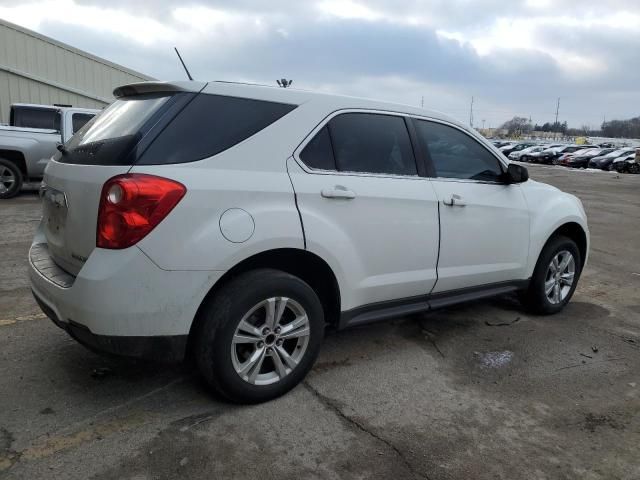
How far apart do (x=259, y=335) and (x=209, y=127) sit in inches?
45.8

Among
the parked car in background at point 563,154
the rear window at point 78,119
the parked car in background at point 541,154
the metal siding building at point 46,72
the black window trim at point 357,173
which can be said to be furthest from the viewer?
the parked car in background at point 541,154

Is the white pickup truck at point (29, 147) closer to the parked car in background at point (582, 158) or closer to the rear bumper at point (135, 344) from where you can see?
the rear bumper at point (135, 344)

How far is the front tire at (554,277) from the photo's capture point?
4.73 m

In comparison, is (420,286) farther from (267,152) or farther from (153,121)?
(153,121)

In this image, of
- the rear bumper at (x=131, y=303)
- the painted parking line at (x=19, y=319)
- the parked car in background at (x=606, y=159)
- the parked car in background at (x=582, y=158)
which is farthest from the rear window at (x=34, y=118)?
the parked car in background at (x=582, y=158)

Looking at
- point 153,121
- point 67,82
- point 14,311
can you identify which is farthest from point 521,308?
point 67,82

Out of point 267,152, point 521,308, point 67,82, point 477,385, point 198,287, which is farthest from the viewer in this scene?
point 67,82

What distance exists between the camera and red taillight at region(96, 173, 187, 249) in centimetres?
258

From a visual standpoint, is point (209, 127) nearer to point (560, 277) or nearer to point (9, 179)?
point (560, 277)

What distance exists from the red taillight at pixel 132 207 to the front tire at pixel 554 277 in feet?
11.2

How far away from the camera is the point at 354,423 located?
295 cm

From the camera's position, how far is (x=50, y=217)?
10.3ft

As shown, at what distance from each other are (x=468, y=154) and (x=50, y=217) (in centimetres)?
296

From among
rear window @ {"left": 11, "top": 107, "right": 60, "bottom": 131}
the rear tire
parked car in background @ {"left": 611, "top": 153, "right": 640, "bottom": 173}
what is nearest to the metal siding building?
rear window @ {"left": 11, "top": 107, "right": 60, "bottom": 131}
